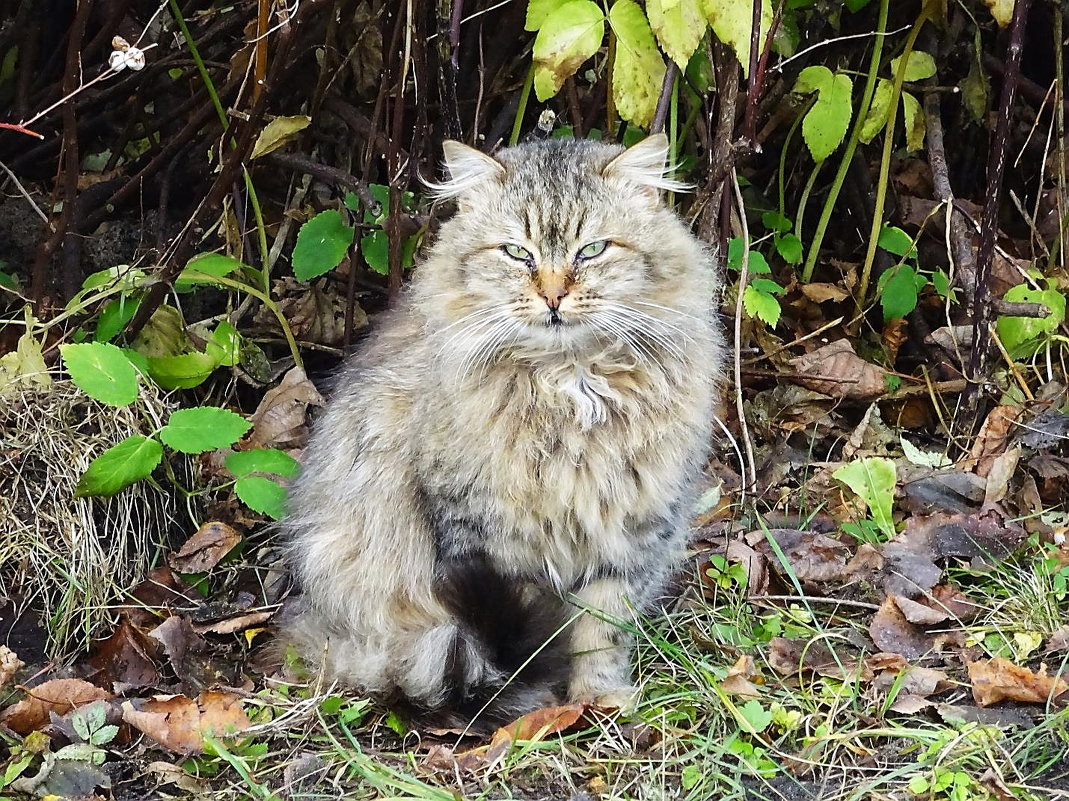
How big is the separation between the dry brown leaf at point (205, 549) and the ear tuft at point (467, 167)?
116 centimetres

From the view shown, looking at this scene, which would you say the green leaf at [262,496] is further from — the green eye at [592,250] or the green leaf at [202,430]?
the green eye at [592,250]

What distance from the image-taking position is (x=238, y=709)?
2.43 m

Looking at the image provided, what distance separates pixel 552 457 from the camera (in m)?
2.46

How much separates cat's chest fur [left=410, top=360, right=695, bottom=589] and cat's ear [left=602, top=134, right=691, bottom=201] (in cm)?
41

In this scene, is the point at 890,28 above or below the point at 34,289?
above

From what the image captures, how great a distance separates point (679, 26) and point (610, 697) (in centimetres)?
156

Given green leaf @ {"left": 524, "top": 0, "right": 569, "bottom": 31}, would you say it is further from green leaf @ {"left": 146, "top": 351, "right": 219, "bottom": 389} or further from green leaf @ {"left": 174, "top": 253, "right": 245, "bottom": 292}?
green leaf @ {"left": 146, "top": 351, "right": 219, "bottom": 389}

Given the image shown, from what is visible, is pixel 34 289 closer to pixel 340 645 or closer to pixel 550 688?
pixel 340 645

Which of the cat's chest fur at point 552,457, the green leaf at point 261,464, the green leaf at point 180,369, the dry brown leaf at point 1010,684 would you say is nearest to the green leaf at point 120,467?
the green leaf at point 261,464

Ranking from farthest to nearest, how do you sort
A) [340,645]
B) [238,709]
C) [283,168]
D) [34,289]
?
[283,168] < [34,289] < [340,645] < [238,709]

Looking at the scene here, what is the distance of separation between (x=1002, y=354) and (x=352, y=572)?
213 cm

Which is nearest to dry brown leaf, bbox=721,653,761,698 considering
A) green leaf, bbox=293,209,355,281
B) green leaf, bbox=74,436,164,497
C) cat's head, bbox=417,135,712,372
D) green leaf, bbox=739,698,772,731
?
green leaf, bbox=739,698,772,731

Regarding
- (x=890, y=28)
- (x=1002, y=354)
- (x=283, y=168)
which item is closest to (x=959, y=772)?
(x=1002, y=354)

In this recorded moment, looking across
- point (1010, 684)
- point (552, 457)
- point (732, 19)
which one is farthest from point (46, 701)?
point (732, 19)
